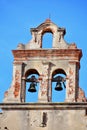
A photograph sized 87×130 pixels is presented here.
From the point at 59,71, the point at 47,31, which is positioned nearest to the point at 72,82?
the point at 59,71

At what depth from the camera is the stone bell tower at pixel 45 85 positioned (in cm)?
3033

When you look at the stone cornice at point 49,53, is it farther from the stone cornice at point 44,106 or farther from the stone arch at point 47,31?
the stone cornice at point 44,106

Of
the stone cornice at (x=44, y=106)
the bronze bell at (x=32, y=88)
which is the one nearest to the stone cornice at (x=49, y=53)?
the bronze bell at (x=32, y=88)

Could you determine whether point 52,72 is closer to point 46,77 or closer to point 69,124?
point 46,77

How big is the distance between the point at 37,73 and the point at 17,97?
140 centimetres

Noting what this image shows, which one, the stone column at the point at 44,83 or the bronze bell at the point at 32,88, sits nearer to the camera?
the stone column at the point at 44,83

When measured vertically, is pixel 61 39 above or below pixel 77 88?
above

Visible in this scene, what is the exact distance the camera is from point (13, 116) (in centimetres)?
3066

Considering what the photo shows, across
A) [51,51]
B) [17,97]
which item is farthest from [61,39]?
[17,97]

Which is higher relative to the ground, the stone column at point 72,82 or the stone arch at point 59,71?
the stone arch at point 59,71

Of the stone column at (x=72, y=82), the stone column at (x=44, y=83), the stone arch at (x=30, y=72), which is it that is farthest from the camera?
the stone arch at (x=30, y=72)

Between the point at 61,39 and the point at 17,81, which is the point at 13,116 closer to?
the point at 17,81

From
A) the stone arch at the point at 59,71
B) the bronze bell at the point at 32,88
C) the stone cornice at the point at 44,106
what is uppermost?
the stone arch at the point at 59,71

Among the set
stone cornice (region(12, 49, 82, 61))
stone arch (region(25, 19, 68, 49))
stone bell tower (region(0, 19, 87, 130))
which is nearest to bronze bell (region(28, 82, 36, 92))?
stone bell tower (region(0, 19, 87, 130))
